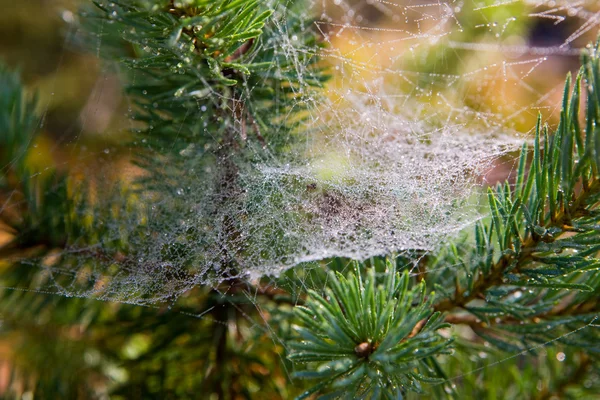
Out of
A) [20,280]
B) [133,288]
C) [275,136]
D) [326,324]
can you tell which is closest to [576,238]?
[326,324]

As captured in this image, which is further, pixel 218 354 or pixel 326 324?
pixel 218 354

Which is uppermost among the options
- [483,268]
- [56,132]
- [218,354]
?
[483,268]

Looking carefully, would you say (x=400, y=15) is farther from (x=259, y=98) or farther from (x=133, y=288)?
(x=133, y=288)

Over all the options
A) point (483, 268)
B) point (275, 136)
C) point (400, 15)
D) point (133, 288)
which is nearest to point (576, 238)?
point (483, 268)

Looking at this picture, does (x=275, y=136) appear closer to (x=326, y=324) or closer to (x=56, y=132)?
(x=326, y=324)

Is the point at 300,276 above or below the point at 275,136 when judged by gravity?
below

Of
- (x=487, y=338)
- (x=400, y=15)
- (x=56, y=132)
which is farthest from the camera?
(x=56, y=132)

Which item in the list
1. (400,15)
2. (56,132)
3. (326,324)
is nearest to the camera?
(326,324)

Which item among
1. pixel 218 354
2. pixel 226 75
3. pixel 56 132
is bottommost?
pixel 56 132

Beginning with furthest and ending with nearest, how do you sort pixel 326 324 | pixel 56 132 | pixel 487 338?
pixel 56 132, pixel 487 338, pixel 326 324
